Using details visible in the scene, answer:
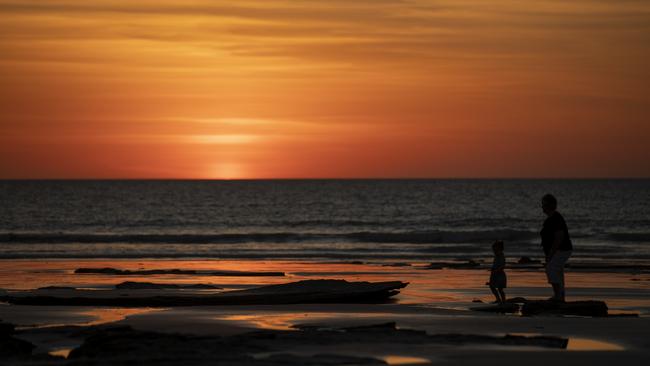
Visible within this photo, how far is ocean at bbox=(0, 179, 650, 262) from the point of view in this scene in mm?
52594

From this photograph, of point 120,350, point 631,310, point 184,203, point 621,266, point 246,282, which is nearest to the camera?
point 120,350

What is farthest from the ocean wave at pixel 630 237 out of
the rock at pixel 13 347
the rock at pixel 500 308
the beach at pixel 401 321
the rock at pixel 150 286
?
the rock at pixel 13 347

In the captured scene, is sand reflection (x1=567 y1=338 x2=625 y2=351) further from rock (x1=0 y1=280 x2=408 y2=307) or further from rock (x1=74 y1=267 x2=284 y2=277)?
rock (x1=74 y1=267 x2=284 y2=277)

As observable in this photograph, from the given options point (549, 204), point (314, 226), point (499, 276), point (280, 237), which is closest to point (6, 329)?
point (549, 204)

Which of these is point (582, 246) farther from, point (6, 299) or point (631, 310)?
point (6, 299)

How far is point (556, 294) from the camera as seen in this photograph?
19.9 metres

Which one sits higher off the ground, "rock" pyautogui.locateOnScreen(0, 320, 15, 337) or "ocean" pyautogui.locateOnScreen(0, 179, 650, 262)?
"ocean" pyautogui.locateOnScreen(0, 179, 650, 262)

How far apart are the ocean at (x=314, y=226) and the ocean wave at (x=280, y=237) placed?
0.09 m

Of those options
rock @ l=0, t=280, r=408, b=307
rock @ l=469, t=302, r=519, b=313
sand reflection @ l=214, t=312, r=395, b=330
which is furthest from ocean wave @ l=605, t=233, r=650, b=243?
sand reflection @ l=214, t=312, r=395, b=330

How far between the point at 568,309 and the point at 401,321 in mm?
3236

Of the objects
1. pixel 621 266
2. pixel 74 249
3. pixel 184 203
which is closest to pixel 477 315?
pixel 621 266

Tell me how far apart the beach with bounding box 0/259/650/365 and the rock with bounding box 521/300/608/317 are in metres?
0.26

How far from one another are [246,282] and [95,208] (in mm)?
84124

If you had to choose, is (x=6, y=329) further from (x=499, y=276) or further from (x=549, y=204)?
(x=499, y=276)
